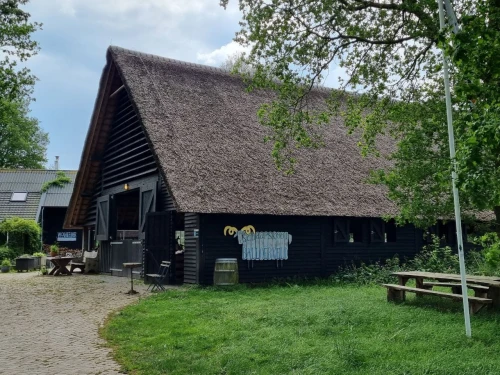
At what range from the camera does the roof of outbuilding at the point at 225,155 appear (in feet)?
47.1

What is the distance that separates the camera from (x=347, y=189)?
664 inches

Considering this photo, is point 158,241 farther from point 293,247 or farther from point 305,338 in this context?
point 305,338

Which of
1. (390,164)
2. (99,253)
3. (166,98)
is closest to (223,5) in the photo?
(166,98)

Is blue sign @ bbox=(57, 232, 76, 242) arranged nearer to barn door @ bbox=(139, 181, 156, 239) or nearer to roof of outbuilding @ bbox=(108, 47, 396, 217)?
roof of outbuilding @ bbox=(108, 47, 396, 217)

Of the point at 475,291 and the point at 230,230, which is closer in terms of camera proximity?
the point at 475,291

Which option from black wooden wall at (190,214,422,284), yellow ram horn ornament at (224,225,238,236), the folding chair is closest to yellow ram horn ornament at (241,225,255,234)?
black wooden wall at (190,214,422,284)

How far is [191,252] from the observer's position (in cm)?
1479

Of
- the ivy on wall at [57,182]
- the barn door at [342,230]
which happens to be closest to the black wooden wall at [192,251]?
the barn door at [342,230]

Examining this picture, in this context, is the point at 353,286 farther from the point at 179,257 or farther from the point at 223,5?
the point at 223,5

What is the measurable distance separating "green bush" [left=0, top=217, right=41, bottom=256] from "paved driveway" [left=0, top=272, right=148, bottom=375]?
1171 cm

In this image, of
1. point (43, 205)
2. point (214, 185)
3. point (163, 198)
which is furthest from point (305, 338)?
point (43, 205)

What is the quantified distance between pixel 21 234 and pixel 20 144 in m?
26.1

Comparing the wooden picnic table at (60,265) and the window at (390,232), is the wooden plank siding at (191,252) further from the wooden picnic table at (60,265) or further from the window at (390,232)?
the window at (390,232)

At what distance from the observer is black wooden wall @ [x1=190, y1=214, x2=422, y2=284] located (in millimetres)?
14562
